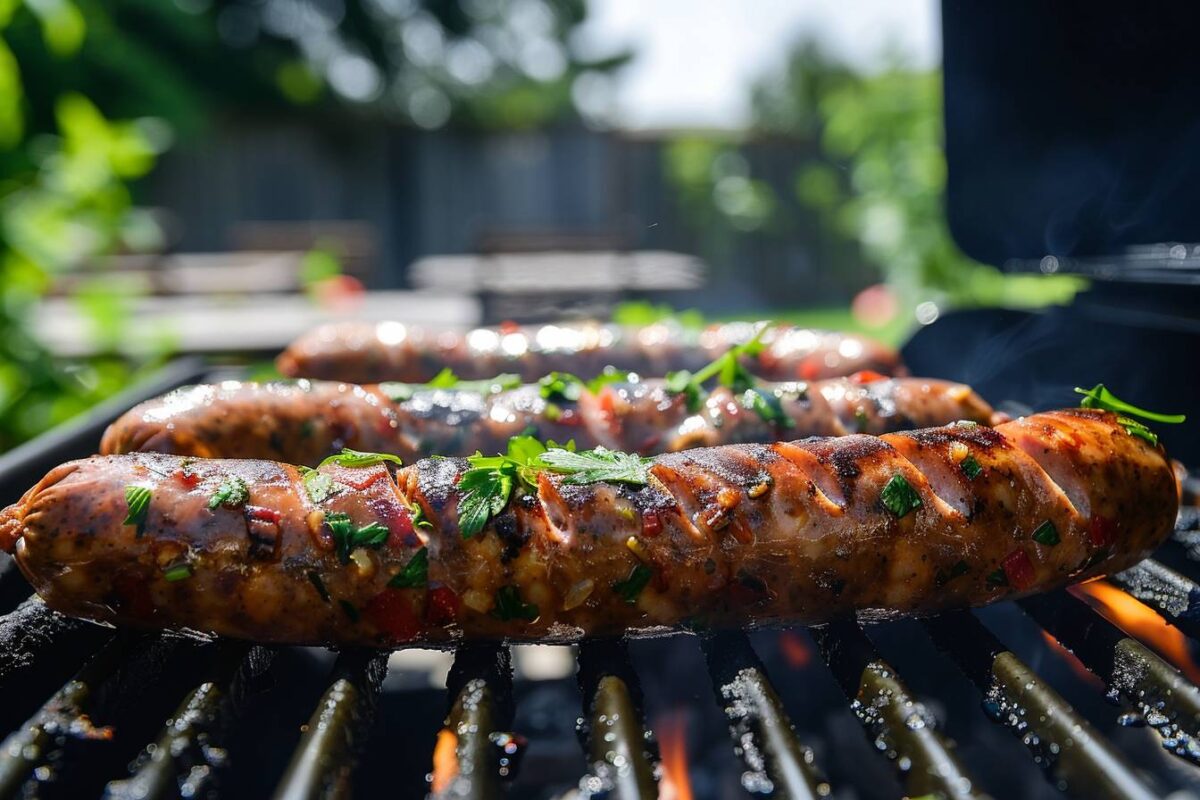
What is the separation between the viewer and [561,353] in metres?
4.42

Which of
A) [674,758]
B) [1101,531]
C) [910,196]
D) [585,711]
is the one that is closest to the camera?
[585,711]

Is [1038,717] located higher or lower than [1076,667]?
lower

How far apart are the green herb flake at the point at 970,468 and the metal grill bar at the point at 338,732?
1.60 m

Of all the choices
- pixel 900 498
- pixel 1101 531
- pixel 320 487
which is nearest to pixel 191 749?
pixel 320 487

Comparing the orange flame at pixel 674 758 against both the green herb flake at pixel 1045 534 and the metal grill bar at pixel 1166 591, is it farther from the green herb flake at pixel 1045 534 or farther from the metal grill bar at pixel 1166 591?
the metal grill bar at pixel 1166 591

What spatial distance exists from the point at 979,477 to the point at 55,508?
7.65 feet

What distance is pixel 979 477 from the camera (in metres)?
2.41

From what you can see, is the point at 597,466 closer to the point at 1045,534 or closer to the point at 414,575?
the point at 414,575

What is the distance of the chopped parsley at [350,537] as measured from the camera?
2178 mm

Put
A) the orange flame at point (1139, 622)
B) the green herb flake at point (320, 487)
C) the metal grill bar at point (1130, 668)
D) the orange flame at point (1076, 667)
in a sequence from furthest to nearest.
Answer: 1. the orange flame at point (1076, 667)
2. the orange flame at point (1139, 622)
3. the green herb flake at point (320, 487)
4. the metal grill bar at point (1130, 668)

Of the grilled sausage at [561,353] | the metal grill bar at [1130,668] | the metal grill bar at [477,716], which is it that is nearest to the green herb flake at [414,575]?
the metal grill bar at [477,716]

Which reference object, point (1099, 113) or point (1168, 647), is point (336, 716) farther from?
point (1099, 113)

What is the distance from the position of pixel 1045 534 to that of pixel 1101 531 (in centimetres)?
18

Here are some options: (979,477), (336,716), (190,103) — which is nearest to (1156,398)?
(979,477)
